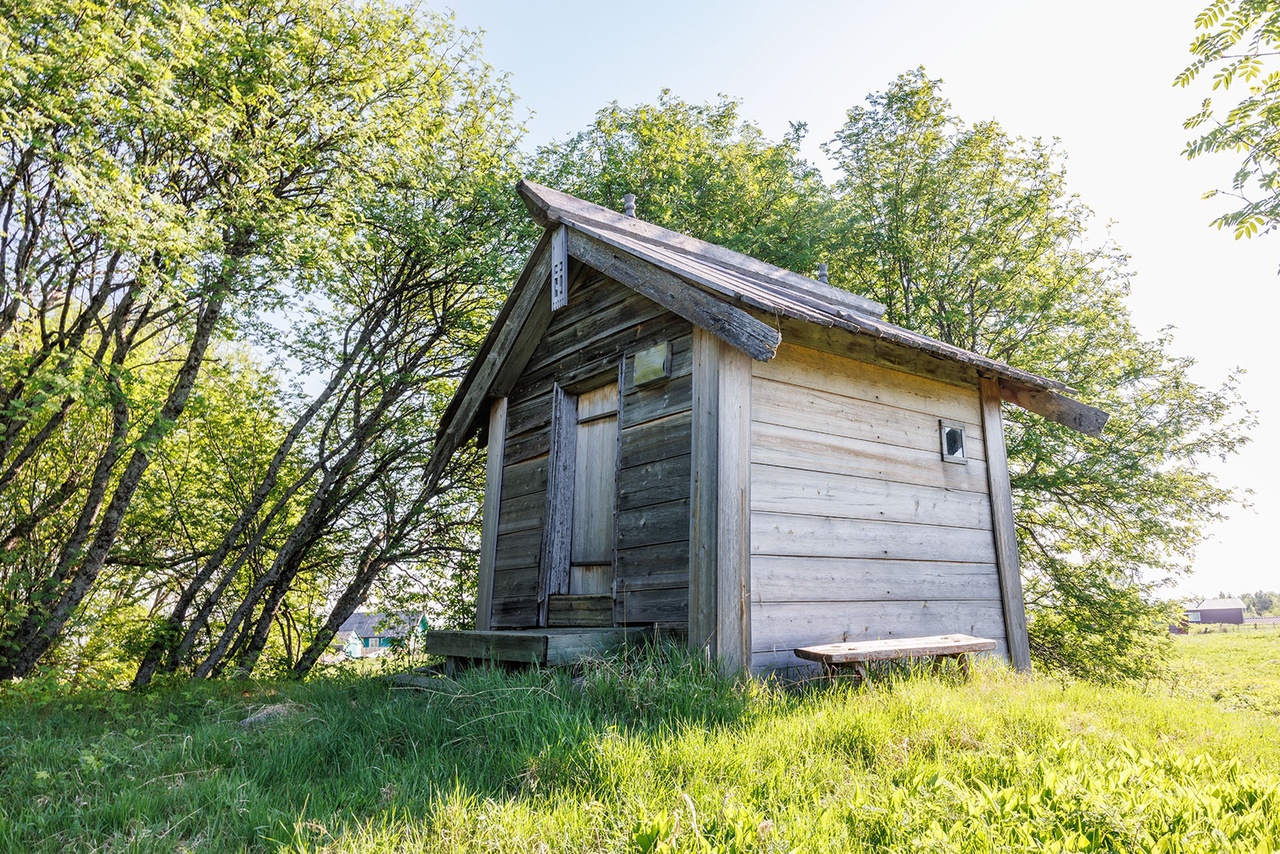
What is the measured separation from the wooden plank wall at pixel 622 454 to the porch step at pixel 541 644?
289 mm

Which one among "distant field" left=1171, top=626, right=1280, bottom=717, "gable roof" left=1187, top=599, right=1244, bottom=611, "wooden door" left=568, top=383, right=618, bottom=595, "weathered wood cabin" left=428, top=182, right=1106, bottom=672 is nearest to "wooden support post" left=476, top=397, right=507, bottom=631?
"weathered wood cabin" left=428, top=182, right=1106, bottom=672

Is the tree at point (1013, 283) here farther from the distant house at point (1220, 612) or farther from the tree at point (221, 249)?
the distant house at point (1220, 612)

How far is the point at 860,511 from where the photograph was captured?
6.06m

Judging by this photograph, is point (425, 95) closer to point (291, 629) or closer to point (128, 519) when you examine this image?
point (128, 519)

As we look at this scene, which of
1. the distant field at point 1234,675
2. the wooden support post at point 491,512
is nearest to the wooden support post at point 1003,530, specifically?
the distant field at point 1234,675

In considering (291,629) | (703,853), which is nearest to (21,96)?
(703,853)

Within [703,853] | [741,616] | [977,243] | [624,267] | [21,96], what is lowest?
[703,853]

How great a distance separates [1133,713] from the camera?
479 cm

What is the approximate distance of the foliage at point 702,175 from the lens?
46.7 feet

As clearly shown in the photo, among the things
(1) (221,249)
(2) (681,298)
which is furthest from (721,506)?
(1) (221,249)

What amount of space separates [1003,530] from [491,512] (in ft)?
17.2

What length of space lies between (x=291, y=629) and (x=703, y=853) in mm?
12272

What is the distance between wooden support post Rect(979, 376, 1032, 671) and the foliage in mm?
7655

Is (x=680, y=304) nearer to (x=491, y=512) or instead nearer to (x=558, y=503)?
(x=558, y=503)
